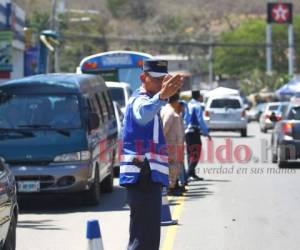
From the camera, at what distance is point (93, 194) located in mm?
14141

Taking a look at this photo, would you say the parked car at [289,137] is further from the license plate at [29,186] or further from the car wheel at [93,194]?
the license plate at [29,186]

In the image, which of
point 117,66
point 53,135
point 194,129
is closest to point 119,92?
point 117,66

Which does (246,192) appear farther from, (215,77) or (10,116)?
(215,77)

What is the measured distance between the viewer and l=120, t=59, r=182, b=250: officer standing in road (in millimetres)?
7180

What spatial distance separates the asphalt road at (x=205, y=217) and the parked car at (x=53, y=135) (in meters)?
0.49

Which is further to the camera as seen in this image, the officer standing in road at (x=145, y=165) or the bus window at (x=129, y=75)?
the bus window at (x=129, y=75)

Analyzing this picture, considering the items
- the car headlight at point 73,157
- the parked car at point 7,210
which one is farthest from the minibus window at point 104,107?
the parked car at point 7,210

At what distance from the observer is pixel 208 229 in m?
11.7

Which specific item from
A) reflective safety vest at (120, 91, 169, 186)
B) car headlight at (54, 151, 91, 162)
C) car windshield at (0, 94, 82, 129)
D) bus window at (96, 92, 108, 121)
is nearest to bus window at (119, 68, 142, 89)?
bus window at (96, 92, 108, 121)

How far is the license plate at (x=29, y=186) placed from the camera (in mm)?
13477

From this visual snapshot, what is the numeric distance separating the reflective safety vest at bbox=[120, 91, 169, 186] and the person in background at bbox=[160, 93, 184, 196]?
699cm

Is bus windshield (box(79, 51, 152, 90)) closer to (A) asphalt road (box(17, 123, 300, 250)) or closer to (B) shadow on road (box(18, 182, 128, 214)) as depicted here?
(A) asphalt road (box(17, 123, 300, 250))

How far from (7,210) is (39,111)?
5.88m

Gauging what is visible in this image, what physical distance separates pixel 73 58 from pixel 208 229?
215ft
